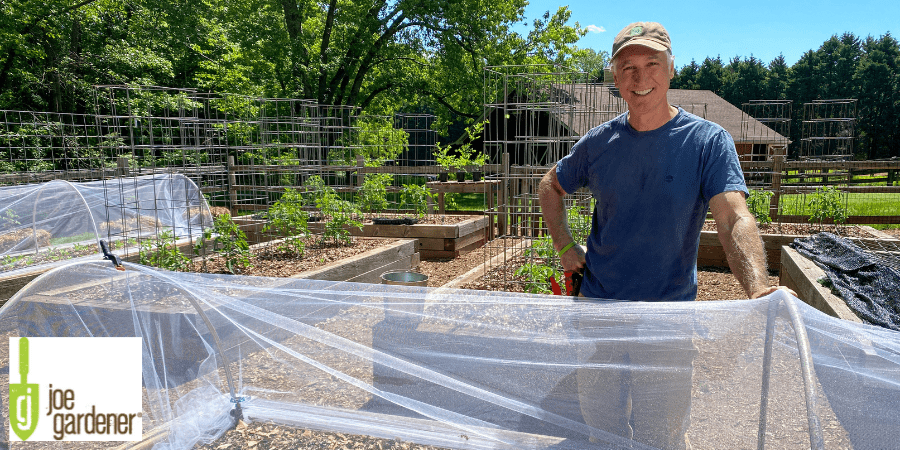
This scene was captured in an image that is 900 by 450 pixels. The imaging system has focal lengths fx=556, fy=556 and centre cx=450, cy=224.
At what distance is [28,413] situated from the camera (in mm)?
2225

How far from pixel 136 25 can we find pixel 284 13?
15.2 feet

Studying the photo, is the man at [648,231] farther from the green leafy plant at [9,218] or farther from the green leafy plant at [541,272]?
the green leafy plant at [9,218]

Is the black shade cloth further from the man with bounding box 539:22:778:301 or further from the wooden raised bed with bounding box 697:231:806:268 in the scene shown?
the wooden raised bed with bounding box 697:231:806:268

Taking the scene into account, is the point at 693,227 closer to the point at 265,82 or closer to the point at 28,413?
the point at 28,413

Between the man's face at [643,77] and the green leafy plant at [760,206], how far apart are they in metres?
7.06

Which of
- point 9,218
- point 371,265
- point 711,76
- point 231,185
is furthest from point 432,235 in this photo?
point 711,76

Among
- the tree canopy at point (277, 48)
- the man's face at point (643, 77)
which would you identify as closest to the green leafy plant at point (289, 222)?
the man's face at point (643, 77)

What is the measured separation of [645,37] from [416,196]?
24.4 feet

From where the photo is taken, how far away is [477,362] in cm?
204

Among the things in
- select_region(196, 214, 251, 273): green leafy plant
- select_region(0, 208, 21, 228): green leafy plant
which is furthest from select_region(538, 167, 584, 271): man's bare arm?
select_region(0, 208, 21, 228): green leafy plant

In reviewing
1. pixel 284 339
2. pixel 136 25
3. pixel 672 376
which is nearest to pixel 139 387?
pixel 284 339

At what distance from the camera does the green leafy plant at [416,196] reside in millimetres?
9219

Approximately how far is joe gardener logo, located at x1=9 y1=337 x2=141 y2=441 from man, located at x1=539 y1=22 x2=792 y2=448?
6.20 feet

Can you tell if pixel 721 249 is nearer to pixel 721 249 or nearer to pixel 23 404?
pixel 721 249
